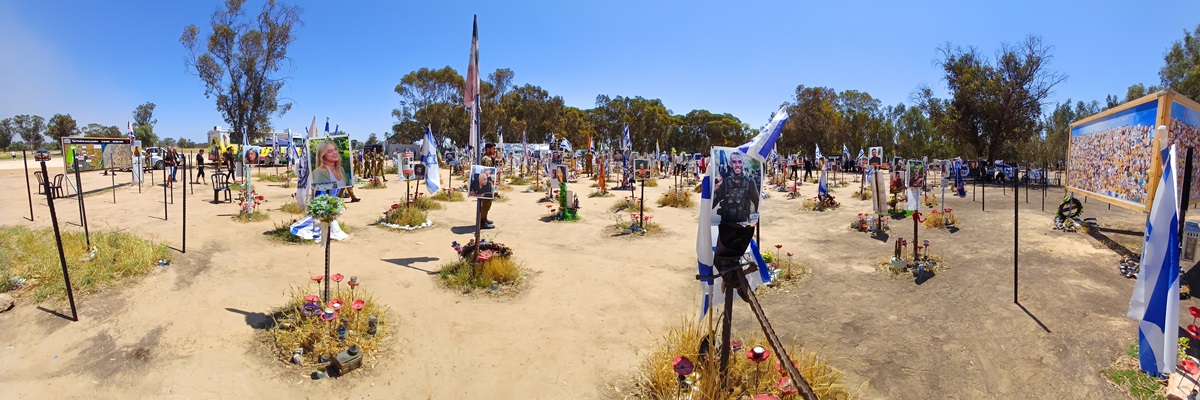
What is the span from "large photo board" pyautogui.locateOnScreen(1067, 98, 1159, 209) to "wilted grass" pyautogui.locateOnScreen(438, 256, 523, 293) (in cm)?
1111

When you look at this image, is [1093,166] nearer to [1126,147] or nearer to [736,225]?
[1126,147]

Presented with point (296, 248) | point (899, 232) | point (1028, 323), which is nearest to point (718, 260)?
Result: point (1028, 323)

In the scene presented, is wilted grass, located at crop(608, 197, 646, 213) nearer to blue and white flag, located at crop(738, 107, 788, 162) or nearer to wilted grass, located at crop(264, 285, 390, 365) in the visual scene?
wilted grass, located at crop(264, 285, 390, 365)

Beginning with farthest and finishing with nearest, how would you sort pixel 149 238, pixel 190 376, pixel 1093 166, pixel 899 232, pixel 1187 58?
1. pixel 1187 58
2. pixel 899 232
3. pixel 1093 166
4. pixel 149 238
5. pixel 190 376

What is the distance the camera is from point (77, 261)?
24.2ft

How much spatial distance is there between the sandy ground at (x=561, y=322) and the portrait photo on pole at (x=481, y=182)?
5.08ft

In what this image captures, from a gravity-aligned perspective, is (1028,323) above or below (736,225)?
below

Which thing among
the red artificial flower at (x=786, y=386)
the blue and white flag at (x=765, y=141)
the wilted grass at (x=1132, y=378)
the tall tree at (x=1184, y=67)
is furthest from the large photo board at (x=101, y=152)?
the tall tree at (x=1184, y=67)

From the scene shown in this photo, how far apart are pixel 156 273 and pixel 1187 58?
4748 centimetres

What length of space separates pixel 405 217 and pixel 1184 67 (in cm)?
4273

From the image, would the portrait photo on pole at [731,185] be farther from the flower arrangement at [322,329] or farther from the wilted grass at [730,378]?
the flower arrangement at [322,329]

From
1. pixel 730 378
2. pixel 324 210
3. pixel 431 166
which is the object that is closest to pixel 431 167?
pixel 431 166

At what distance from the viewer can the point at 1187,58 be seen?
29.9 metres

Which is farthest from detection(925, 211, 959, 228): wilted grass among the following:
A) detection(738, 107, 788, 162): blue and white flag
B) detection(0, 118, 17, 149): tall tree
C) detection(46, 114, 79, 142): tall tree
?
detection(0, 118, 17, 149): tall tree
